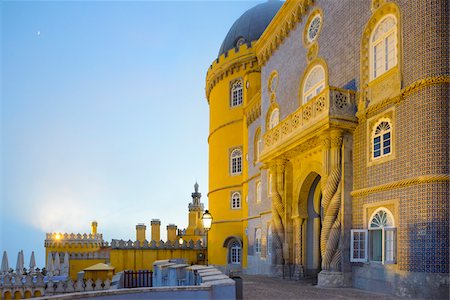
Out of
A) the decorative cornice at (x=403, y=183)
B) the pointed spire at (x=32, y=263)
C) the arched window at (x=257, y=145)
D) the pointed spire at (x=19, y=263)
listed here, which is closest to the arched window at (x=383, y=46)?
the decorative cornice at (x=403, y=183)

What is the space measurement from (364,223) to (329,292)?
2.39 meters

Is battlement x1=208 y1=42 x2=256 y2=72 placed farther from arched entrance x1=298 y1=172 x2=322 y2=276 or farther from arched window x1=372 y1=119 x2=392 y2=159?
arched window x1=372 y1=119 x2=392 y2=159

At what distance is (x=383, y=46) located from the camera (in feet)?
44.1

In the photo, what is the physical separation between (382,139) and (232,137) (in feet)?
60.2

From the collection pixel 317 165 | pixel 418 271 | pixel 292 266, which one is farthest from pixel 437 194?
pixel 292 266

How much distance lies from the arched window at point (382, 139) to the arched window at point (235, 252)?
18700 mm

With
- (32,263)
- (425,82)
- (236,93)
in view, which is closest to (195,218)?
(32,263)

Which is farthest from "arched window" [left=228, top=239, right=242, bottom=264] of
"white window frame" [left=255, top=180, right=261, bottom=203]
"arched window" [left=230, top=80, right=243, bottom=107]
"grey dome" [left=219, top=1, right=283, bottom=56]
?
"grey dome" [left=219, top=1, right=283, bottom=56]

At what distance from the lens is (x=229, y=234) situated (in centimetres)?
3041

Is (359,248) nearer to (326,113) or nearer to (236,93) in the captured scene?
(326,113)

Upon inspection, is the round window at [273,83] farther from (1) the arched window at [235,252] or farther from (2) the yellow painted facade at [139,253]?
(2) the yellow painted facade at [139,253]

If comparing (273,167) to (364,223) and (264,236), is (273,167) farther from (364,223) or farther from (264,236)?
(364,223)

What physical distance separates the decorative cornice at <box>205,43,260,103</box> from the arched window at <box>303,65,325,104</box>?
1112 cm

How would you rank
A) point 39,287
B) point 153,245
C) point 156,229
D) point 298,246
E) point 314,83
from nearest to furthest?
point 314,83
point 298,246
point 39,287
point 153,245
point 156,229
